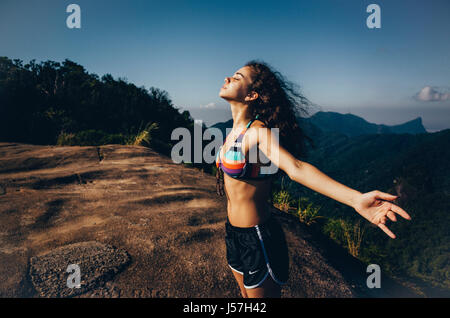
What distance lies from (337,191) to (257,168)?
1.86 feet

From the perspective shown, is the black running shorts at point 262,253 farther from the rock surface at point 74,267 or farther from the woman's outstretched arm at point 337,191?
the rock surface at point 74,267

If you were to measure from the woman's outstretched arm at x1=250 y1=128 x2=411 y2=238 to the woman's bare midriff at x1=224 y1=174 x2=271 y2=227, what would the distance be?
1.18ft

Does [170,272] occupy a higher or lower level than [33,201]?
lower

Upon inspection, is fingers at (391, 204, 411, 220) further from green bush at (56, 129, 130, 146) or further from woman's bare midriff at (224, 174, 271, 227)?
green bush at (56, 129, 130, 146)

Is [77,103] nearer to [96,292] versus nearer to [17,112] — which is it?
[17,112]

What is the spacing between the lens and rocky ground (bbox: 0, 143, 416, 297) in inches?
89.4

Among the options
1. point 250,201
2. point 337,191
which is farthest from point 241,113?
point 337,191

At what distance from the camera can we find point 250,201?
1.71 metres

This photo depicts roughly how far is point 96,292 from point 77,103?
36.3 ft

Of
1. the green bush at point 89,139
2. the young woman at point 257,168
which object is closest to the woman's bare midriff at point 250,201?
the young woman at point 257,168

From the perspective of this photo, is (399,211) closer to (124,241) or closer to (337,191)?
(337,191)

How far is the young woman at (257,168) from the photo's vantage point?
5.13 ft
